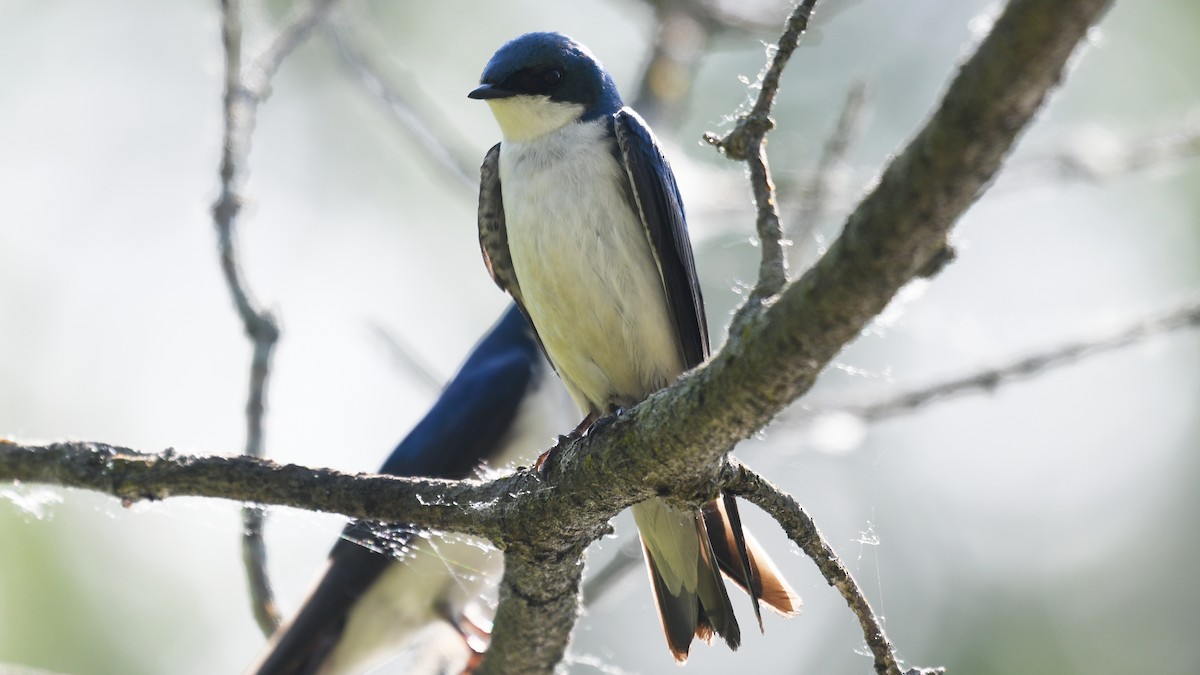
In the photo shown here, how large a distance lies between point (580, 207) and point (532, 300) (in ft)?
0.98

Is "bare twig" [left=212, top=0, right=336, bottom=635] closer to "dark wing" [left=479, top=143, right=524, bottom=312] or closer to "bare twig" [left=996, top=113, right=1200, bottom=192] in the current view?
Answer: "dark wing" [left=479, top=143, right=524, bottom=312]

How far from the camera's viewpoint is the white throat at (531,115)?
3.49m

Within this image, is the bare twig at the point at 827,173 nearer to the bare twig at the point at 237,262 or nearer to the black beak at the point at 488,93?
the black beak at the point at 488,93

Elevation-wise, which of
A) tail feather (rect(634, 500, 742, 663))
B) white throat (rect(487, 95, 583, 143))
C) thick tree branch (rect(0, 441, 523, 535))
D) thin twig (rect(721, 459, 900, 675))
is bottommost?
thin twig (rect(721, 459, 900, 675))

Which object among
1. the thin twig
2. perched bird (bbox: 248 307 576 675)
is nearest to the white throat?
perched bird (bbox: 248 307 576 675)

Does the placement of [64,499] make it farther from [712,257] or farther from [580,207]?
[712,257]

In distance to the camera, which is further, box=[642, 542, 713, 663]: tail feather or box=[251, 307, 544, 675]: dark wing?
box=[251, 307, 544, 675]: dark wing

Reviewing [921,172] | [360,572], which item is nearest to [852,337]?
[921,172]

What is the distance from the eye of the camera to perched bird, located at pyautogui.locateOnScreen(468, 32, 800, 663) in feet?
9.73

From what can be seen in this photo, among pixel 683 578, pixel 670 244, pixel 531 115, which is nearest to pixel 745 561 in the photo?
pixel 683 578

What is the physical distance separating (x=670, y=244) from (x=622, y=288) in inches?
7.9

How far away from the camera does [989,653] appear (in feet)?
24.0

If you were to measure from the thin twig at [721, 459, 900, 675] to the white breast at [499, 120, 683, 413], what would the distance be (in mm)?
975

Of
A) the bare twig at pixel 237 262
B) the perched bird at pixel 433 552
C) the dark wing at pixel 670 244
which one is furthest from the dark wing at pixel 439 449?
the dark wing at pixel 670 244
